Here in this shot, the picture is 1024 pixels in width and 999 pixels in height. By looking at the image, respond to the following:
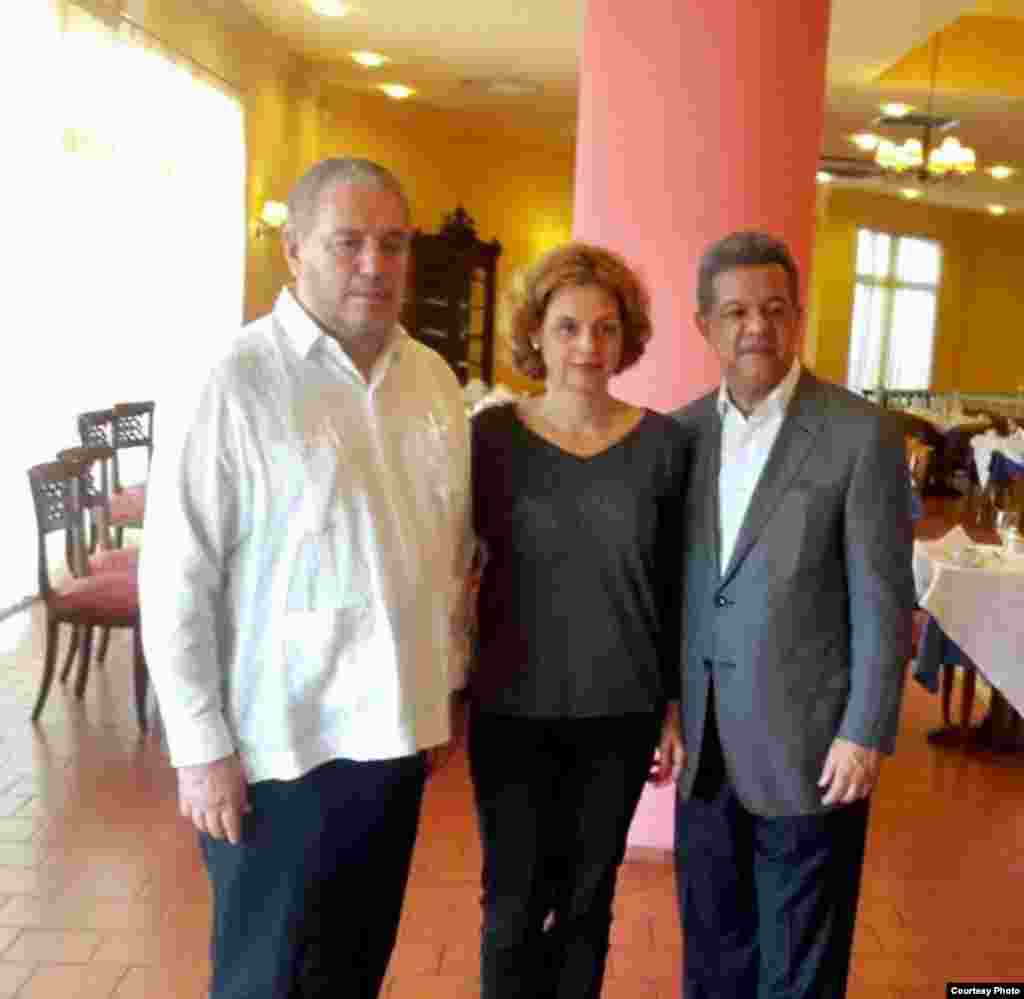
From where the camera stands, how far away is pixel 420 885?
315cm

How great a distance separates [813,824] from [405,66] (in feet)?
26.1

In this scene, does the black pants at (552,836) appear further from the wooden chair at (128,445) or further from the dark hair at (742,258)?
the wooden chair at (128,445)

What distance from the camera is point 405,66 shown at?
346 inches

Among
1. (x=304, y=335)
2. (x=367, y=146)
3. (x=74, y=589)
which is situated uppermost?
(x=367, y=146)

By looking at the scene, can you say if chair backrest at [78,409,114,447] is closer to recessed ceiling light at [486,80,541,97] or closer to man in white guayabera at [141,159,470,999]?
man in white guayabera at [141,159,470,999]

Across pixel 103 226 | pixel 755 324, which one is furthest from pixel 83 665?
pixel 755 324

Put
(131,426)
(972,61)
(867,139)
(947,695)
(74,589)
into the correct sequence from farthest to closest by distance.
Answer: (867,139)
(972,61)
(131,426)
(947,695)
(74,589)

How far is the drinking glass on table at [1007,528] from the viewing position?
433 cm

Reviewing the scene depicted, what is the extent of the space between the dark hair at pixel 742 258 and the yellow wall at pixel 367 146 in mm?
5075

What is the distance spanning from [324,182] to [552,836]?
114cm

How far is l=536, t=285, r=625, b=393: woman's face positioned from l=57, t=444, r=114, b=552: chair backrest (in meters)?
3.00

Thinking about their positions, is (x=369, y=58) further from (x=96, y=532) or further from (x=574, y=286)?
(x=574, y=286)

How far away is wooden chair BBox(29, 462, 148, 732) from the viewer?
404 centimetres

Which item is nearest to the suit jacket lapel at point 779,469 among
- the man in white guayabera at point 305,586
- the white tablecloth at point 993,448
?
the man in white guayabera at point 305,586
